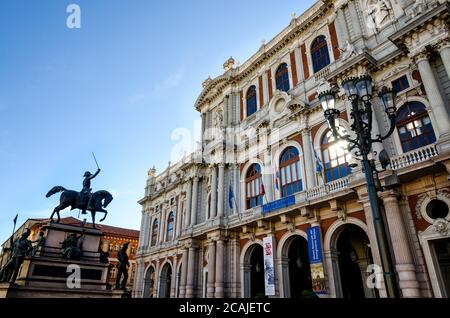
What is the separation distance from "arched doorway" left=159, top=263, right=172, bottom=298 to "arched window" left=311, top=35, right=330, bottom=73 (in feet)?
69.1

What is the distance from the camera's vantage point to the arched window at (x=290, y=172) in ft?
55.1

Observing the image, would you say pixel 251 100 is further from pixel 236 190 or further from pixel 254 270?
pixel 254 270

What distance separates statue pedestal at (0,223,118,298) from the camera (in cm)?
923

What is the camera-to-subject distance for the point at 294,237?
15742mm

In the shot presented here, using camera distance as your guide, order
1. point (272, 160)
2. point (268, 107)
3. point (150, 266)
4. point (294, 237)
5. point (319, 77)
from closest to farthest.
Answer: point (294, 237)
point (319, 77)
point (272, 160)
point (268, 107)
point (150, 266)

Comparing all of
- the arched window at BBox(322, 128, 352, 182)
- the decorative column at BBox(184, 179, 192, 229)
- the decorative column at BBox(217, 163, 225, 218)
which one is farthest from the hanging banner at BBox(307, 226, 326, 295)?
the decorative column at BBox(184, 179, 192, 229)

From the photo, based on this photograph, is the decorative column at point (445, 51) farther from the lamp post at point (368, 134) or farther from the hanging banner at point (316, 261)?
the hanging banner at point (316, 261)

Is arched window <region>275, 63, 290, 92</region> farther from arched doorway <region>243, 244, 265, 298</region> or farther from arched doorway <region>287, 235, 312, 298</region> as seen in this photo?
arched doorway <region>243, 244, 265, 298</region>

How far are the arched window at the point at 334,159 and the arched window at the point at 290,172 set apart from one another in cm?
182

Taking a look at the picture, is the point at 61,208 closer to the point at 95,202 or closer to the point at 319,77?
the point at 95,202

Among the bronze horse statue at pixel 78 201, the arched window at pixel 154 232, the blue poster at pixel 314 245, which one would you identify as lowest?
the blue poster at pixel 314 245

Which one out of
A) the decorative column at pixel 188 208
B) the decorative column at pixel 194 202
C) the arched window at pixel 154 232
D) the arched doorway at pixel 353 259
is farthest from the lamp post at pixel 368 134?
the arched window at pixel 154 232
